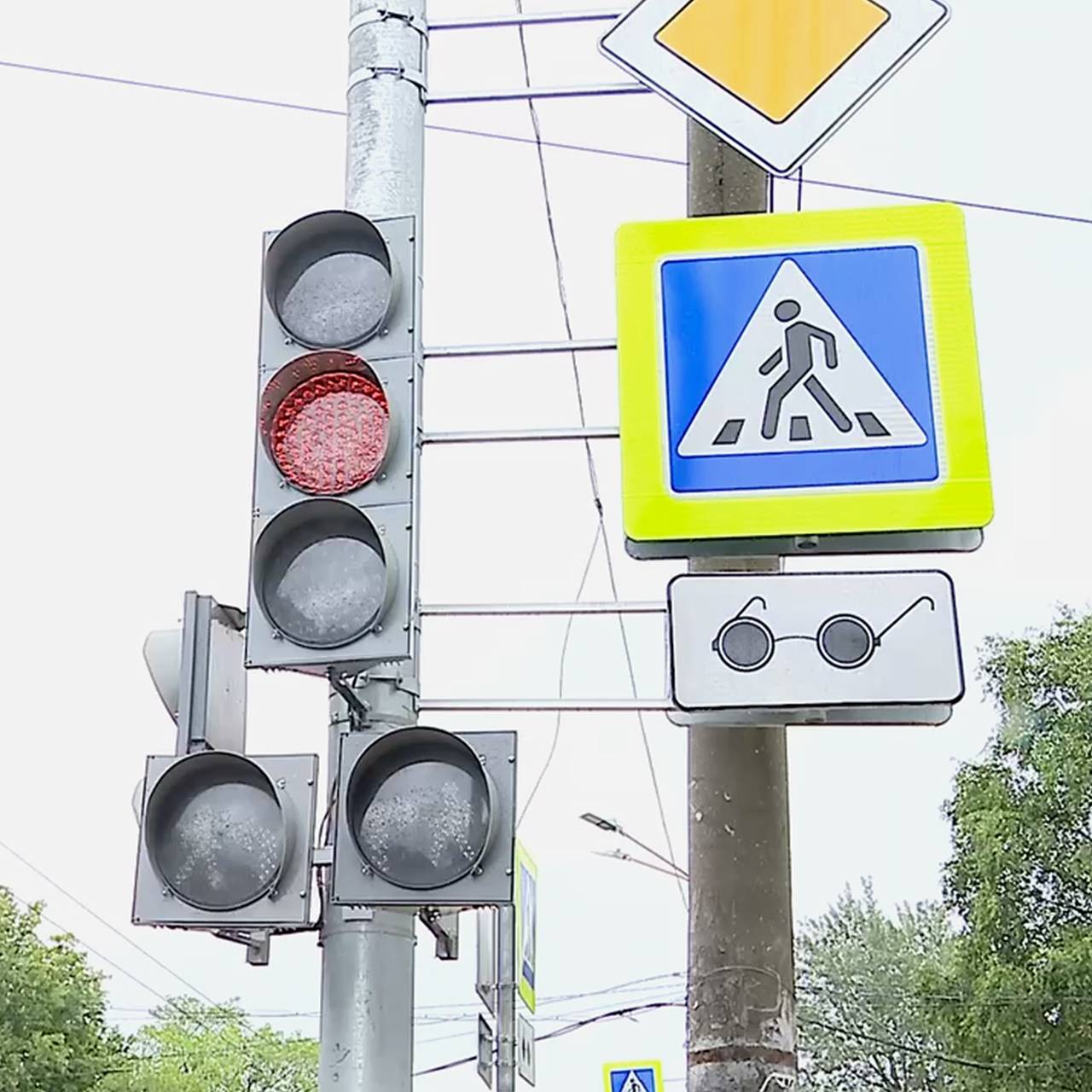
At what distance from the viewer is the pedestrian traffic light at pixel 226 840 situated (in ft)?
9.71

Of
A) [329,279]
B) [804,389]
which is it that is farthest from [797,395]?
[329,279]

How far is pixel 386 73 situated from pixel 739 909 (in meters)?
2.04

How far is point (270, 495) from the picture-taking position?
10.6ft

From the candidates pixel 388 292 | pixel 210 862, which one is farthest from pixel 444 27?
pixel 210 862

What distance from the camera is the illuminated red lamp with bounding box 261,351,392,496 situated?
3240mm

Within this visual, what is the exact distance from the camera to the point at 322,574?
124 inches

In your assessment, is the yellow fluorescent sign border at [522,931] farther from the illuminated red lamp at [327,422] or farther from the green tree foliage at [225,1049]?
the green tree foliage at [225,1049]

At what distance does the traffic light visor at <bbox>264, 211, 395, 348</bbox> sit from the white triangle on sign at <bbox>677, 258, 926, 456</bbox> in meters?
0.72

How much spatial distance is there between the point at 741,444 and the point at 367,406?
75cm

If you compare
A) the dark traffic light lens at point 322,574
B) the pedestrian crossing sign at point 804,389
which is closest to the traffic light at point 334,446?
the dark traffic light lens at point 322,574

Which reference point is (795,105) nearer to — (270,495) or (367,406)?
(367,406)

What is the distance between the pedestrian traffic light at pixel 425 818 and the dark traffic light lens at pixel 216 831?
137 millimetres

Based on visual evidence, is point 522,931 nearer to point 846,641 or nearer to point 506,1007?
point 506,1007

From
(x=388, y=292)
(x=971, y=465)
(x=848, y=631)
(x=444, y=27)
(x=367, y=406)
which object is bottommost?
(x=848, y=631)
